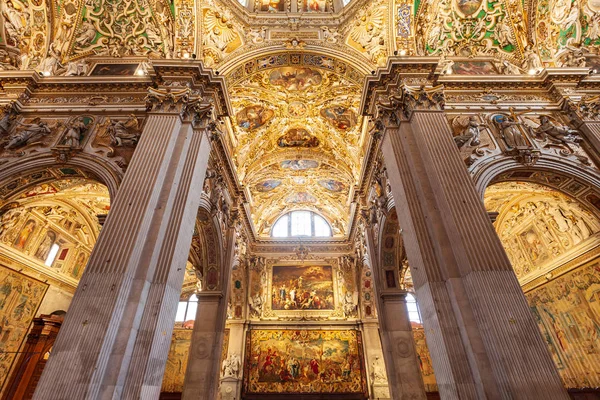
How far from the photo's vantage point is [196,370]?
400 inches

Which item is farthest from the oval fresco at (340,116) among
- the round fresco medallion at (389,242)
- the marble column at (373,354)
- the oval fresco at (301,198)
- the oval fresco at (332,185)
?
the marble column at (373,354)

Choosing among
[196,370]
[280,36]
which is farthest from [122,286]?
[280,36]

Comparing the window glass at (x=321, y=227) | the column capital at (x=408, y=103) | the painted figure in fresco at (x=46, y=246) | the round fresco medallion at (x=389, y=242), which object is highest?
the window glass at (x=321, y=227)

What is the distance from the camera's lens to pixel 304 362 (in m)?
17.0

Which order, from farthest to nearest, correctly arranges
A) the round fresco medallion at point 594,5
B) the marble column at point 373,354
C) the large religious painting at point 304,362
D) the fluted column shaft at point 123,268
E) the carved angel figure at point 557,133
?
the large religious painting at point 304,362
the marble column at point 373,354
the round fresco medallion at point 594,5
the carved angel figure at point 557,133
the fluted column shaft at point 123,268

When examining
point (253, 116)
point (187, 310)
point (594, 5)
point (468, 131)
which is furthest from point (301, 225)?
point (594, 5)

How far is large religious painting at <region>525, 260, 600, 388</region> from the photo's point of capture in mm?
10430

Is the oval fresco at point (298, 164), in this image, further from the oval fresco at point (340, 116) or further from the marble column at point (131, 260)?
the marble column at point (131, 260)

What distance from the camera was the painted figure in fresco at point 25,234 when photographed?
39.8 feet

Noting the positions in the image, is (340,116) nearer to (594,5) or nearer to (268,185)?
(268,185)

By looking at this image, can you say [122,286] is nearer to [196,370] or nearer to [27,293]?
[196,370]

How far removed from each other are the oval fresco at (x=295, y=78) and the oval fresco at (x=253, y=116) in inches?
60.4

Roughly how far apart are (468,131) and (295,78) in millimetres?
6902

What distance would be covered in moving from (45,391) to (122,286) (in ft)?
5.63
